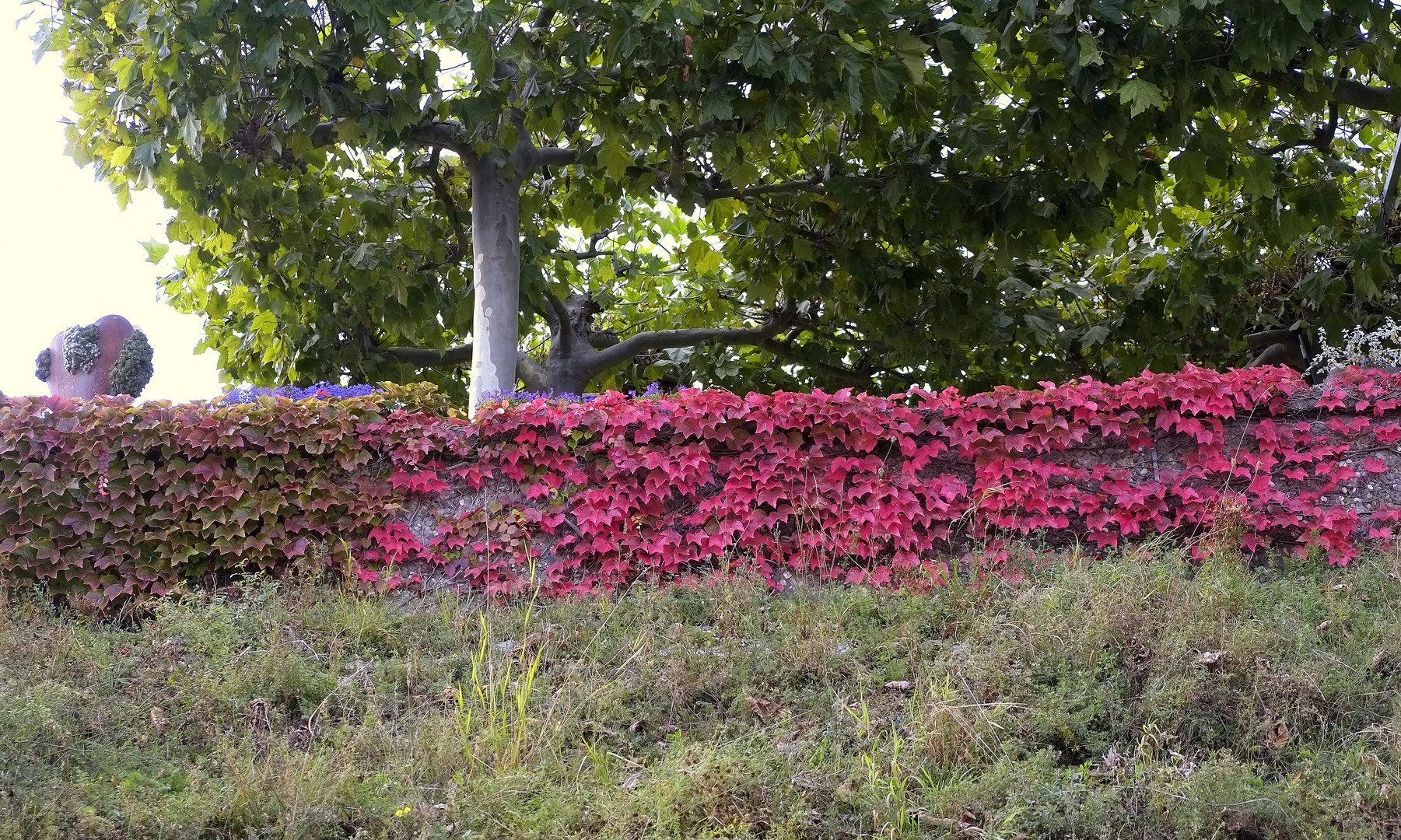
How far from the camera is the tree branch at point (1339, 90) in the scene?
741cm

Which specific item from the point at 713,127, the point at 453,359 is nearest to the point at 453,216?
the point at 453,359

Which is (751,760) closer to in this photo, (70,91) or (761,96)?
(761,96)

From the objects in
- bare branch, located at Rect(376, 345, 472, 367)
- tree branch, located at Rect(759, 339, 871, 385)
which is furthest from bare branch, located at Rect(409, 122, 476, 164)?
tree branch, located at Rect(759, 339, 871, 385)

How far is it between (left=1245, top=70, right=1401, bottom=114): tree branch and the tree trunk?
5441 millimetres

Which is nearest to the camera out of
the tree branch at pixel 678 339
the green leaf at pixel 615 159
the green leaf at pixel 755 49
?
the green leaf at pixel 755 49

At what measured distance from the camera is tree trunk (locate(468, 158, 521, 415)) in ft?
29.1

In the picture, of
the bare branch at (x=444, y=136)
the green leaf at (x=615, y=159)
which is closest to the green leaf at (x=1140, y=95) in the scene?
the green leaf at (x=615, y=159)

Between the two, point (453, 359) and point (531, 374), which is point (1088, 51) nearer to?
point (531, 374)

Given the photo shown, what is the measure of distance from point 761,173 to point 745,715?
23.5ft

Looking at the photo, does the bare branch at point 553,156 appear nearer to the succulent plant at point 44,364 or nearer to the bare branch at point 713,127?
the bare branch at point 713,127

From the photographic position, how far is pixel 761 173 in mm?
11195

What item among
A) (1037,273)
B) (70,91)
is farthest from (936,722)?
(1037,273)

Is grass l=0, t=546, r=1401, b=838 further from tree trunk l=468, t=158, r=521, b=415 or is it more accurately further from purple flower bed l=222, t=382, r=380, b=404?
tree trunk l=468, t=158, r=521, b=415

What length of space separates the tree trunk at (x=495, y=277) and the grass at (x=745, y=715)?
273 centimetres
